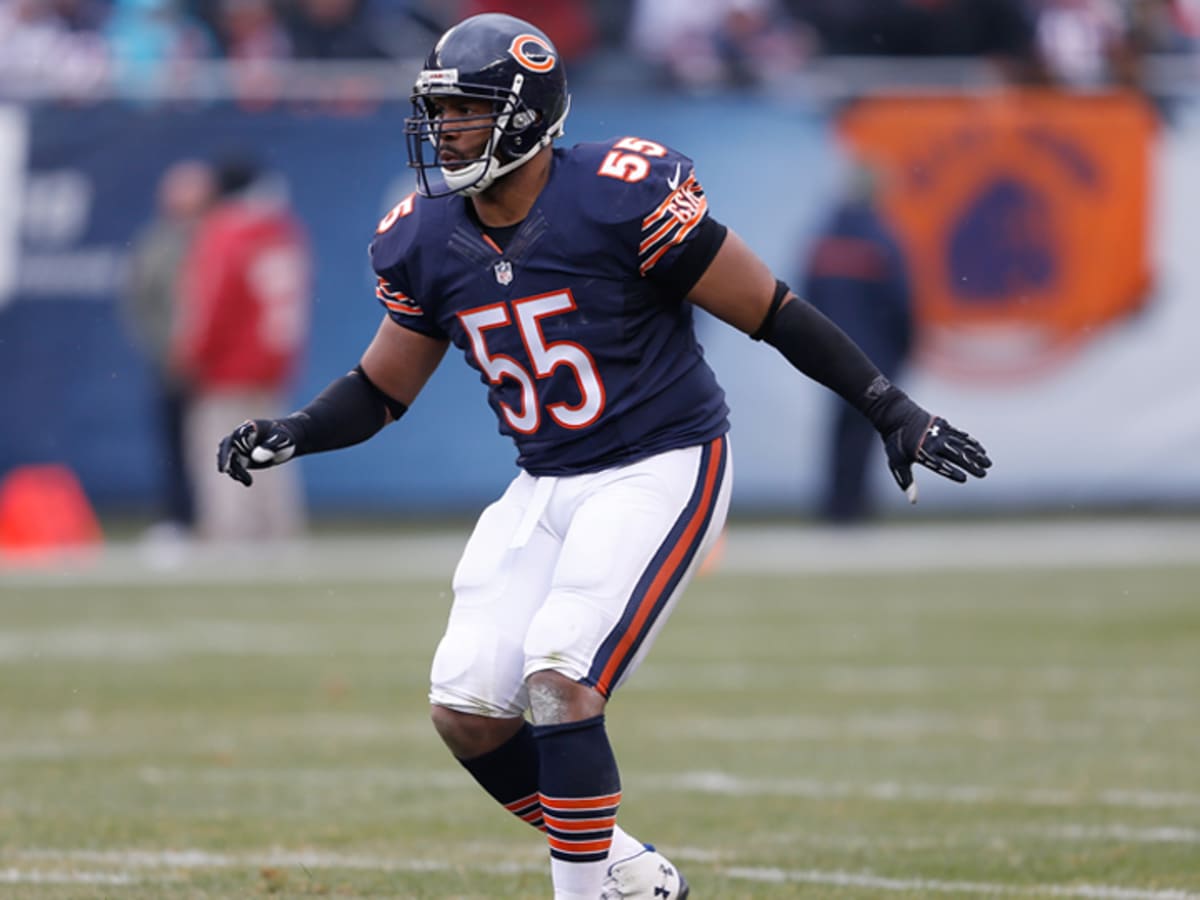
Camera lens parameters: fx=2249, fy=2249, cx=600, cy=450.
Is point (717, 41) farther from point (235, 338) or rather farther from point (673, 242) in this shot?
point (673, 242)

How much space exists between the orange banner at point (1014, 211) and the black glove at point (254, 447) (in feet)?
36.3

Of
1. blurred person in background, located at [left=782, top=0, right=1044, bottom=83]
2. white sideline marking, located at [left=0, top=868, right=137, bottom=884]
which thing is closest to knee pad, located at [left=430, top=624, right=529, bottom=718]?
white sideline marking, located at [left=0, top=868, right=137, bottom=884]

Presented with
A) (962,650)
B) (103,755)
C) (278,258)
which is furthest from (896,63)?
(103,755)

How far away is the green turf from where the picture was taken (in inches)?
217

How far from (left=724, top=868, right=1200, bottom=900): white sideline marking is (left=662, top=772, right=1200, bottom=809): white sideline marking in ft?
4.02

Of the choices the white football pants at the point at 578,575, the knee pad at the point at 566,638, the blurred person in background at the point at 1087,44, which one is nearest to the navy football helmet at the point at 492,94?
the white football pants at the point at 578,575

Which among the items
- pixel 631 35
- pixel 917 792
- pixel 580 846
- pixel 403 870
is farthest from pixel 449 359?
pixel 580 846

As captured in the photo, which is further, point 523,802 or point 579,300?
point 523,802

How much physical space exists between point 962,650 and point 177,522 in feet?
20.6

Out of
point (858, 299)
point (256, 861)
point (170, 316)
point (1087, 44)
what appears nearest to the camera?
point (256, 861)

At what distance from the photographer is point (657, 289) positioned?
474 cm

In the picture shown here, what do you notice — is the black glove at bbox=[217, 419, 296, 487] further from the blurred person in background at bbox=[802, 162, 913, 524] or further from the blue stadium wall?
the blurred person in background at bbox=[802, 162, 913, 524]

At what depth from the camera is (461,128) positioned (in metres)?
4.66

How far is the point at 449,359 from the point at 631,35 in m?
3.42
